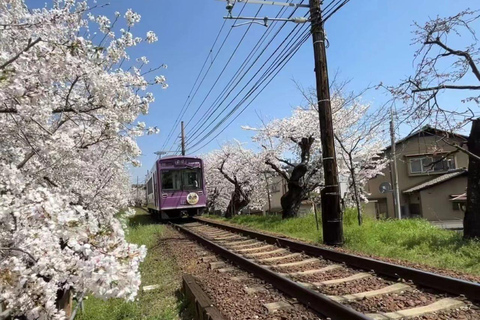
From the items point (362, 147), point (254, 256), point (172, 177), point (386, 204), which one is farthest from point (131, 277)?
point (386, 204)

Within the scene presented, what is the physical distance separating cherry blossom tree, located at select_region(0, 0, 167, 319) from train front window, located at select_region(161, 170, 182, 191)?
1128cm

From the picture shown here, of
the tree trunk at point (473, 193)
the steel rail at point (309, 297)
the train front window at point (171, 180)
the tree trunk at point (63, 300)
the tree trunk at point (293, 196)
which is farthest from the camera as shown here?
the train front window at point (171, 180)

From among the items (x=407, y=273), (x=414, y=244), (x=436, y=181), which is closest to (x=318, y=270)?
(x=407, y=273)

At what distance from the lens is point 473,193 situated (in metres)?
7.59

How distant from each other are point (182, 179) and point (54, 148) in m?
14.2

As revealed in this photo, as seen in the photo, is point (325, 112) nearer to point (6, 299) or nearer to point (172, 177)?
point (6, 299)

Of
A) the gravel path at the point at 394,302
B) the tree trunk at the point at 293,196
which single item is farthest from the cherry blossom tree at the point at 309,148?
the gravel path at the point at 394,302

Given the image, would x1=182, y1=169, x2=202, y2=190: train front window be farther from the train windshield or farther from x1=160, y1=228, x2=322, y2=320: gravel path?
x1=160, y1=228, x2=322, y2=320: gravel path

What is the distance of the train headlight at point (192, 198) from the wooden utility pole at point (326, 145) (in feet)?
36.5

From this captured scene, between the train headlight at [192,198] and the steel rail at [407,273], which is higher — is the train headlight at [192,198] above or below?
above

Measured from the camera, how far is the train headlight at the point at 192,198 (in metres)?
19.0

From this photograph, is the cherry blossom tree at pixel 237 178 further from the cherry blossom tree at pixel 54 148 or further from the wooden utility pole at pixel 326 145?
the cherry blossom tree at pixel 54 148

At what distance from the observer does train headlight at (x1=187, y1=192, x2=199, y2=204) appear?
62.3 ft

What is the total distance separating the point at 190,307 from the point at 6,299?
270 centimetres
